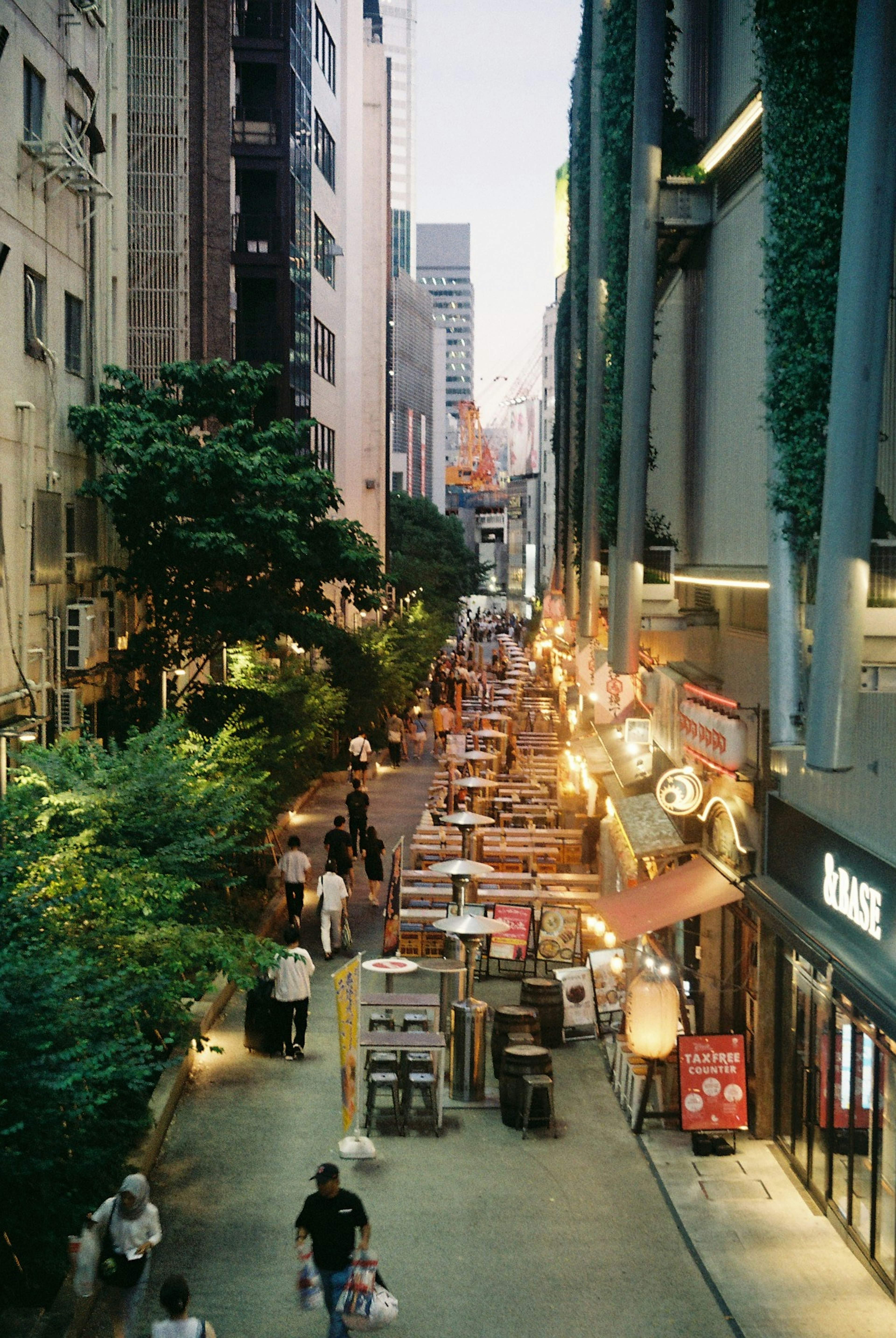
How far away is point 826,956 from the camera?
32.9 feet

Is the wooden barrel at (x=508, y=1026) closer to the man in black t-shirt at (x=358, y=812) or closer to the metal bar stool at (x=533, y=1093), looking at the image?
the metal bar stool at (x=533, y=1093)

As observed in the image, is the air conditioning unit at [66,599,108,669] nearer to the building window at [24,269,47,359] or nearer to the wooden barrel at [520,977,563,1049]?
the building window at [24,269,47,359]

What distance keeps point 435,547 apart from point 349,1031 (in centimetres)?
8865

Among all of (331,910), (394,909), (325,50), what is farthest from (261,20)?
(331,910)

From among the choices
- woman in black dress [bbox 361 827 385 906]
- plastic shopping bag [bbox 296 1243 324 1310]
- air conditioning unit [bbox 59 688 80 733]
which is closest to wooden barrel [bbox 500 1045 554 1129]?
plastic shopping bag [bbox 296 1243 324 1310]

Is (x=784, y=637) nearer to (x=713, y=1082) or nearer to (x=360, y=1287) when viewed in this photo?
(x=713, y=1082)

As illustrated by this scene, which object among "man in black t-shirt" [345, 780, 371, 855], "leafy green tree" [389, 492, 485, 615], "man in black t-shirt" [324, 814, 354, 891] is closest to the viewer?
"man in black t-shirt" [324, 814, 354, 891]

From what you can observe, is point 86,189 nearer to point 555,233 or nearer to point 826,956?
point 826,956

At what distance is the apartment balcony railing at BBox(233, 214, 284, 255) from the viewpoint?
47.1 metres

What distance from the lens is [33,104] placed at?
19953 millimetres

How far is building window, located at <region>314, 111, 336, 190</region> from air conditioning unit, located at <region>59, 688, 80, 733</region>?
36701mm

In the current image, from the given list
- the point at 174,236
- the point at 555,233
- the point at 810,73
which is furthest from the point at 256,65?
the point at 555,233

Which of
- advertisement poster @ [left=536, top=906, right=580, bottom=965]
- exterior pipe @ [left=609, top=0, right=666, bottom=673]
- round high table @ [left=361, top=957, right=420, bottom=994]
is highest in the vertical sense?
exterior pipe @ [left=609, top=0, right=666, bottom=673]

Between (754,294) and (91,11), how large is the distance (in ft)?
46.1
